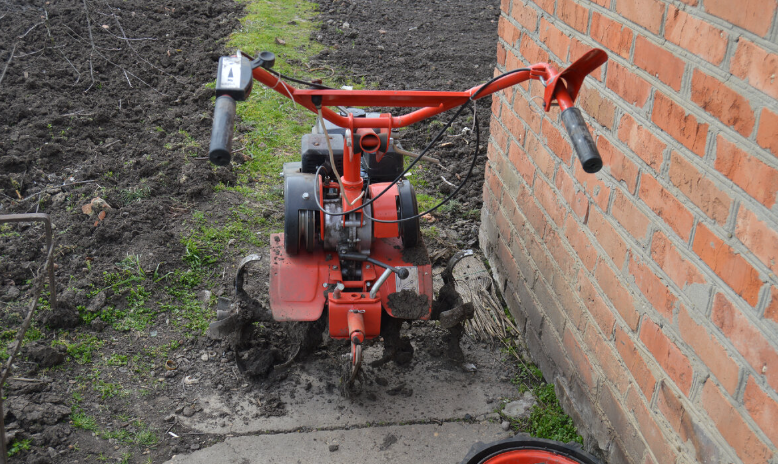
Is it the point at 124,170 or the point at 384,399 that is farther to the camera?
the point at 124,170

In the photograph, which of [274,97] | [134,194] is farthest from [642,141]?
[274,97]

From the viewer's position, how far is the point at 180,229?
432 cm

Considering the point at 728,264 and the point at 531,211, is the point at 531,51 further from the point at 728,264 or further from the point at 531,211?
the point at 728,264

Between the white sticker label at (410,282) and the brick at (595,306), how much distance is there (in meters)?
0.73

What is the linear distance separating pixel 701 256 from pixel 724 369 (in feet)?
1.10

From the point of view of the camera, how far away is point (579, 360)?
289cm

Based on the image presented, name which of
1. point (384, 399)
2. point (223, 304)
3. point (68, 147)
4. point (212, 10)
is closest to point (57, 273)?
point (223, 304)

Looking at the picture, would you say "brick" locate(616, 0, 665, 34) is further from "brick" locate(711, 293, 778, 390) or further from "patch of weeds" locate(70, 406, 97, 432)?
"patch of weeds" locate(70, 406, 97, 432)

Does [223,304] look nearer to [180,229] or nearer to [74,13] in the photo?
[180,229]

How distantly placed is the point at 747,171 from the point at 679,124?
1.17 ft

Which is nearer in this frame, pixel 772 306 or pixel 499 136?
pixel 772 306

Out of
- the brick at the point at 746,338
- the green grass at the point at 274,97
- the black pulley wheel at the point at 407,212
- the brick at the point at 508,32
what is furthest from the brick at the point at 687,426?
the green grass at the point at 274,97

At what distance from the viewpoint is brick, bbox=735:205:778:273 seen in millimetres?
1689

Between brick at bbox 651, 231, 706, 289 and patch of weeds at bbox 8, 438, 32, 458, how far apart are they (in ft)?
8.32
